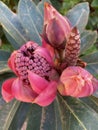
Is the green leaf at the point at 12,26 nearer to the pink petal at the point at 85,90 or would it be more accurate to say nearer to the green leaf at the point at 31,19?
the green leaf at the point at 31,19

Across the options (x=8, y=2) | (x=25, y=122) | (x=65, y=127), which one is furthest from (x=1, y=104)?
(x=8, y=2)

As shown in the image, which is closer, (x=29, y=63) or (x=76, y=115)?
(x=29, y=63)

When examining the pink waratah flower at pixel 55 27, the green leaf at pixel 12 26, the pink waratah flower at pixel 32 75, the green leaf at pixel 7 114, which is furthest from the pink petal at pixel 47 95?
the green leaf at pixel 12 26

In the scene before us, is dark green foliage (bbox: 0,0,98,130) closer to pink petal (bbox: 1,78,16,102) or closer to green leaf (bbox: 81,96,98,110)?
green leaf (bbox: 81,96,98,110)

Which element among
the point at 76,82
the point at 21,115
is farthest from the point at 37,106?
the point at 76,82

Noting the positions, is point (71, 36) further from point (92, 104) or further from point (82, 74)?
point (92, 104)

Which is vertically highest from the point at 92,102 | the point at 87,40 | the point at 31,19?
the point at 31,19

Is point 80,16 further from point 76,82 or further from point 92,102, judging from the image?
point 76,82

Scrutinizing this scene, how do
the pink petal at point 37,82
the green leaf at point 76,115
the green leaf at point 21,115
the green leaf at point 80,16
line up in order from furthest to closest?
the green leaf at point 80,16, the green leaf at point 21,115, the green leaf at point 76,115, the pink petal at point 37,82
